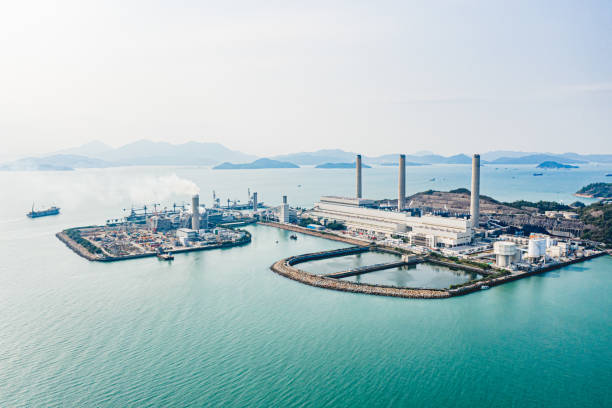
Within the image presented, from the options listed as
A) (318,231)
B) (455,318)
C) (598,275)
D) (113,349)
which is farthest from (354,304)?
(318,231)

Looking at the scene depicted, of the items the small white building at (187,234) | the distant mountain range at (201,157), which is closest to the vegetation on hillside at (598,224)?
the small white building at (187,234)

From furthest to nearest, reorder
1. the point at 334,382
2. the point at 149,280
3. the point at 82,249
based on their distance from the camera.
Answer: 1. the point at 82,249
2. the point at 149,280
3. the point at 334,382

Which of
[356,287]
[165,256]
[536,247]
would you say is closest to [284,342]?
[356,287]

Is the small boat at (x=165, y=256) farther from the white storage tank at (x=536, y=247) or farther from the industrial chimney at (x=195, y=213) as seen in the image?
the white storage tank at (x=536, y=247)

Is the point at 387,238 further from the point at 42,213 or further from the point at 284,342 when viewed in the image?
the point at 42,213

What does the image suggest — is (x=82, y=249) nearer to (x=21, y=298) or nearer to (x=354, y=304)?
(x=21, y=298)

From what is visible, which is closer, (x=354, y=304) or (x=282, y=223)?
(x=354, y=304)

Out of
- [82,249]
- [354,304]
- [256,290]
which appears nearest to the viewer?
[354,304]
